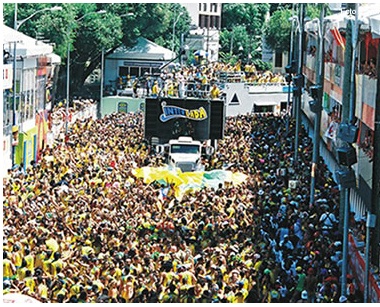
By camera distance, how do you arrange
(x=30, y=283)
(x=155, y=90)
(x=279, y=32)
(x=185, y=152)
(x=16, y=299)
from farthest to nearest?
(x=279, y=32), (x=155, y=90), (x=185, y=152), (x=30, y=283), (x=16, y=299)

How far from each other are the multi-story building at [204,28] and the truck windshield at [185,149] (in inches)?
2222

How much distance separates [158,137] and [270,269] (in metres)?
25.9

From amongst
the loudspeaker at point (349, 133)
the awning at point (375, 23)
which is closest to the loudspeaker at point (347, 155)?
the loudspeaker at point (349, 133)

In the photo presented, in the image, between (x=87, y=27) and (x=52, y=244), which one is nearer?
(x=52, y=244)

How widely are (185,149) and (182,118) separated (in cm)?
351

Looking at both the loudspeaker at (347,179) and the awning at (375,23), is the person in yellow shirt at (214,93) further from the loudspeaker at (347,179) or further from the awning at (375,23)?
the loudspeaker at (347,179)

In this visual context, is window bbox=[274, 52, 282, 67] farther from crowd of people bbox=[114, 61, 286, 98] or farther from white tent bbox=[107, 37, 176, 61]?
crowd of people bbox=[114, 61, 286, 98]

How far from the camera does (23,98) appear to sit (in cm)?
4144

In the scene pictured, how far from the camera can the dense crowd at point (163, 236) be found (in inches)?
711

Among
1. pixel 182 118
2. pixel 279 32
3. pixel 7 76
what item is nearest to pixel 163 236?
pixel 7 76

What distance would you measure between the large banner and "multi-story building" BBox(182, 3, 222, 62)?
53.1 m

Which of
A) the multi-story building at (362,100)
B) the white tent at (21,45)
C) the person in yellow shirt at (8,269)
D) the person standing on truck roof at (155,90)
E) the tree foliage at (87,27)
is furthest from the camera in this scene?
the tree foliage at (87,27)

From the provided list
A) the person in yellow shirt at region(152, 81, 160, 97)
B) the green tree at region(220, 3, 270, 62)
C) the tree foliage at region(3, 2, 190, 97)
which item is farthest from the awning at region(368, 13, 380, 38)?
the green tree at region(220, 3, 270, 62)

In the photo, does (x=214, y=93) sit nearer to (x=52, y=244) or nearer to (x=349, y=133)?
(x=349, y=133)
